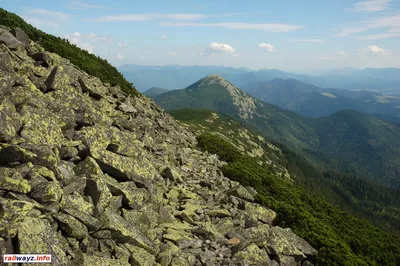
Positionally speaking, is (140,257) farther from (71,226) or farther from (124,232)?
(71,226)

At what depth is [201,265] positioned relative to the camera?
663 inches

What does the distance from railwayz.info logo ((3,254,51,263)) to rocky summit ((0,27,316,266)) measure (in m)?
0.21

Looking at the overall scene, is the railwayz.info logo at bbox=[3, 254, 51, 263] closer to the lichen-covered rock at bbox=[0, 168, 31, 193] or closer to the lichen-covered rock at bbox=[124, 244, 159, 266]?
the lichen-covered rock at bbox=[0, 168, 31, 193]

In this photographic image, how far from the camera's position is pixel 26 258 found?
1173 centimetres

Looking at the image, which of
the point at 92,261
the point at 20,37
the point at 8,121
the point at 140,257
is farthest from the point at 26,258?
the point at 20,37

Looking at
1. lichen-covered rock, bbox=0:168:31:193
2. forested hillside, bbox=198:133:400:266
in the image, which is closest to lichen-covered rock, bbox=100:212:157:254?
lichen-covered rock, bbox=0:168:31:193

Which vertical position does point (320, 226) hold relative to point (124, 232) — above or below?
below

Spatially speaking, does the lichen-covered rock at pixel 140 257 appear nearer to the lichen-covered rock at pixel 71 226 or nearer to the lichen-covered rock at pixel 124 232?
the lichen-covered rock at pixel 124 232

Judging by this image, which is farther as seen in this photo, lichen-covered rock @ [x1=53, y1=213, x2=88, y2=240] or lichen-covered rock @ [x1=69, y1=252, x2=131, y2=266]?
lichen-covered rock @ [x1=53, y1=213, x2=88, y2=240]

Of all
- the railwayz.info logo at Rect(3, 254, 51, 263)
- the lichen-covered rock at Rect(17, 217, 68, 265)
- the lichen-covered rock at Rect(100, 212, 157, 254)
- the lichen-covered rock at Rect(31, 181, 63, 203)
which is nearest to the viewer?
the railwayz.info logo at Rect(3, 254, 51, 263)

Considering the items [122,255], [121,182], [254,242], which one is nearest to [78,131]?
[121,182]

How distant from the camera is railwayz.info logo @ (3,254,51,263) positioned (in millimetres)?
11502

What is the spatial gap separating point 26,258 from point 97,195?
237 inches

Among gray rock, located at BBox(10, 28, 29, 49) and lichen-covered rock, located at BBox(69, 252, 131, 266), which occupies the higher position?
gray rock, located at BBox(10, 28, 29, 49)
